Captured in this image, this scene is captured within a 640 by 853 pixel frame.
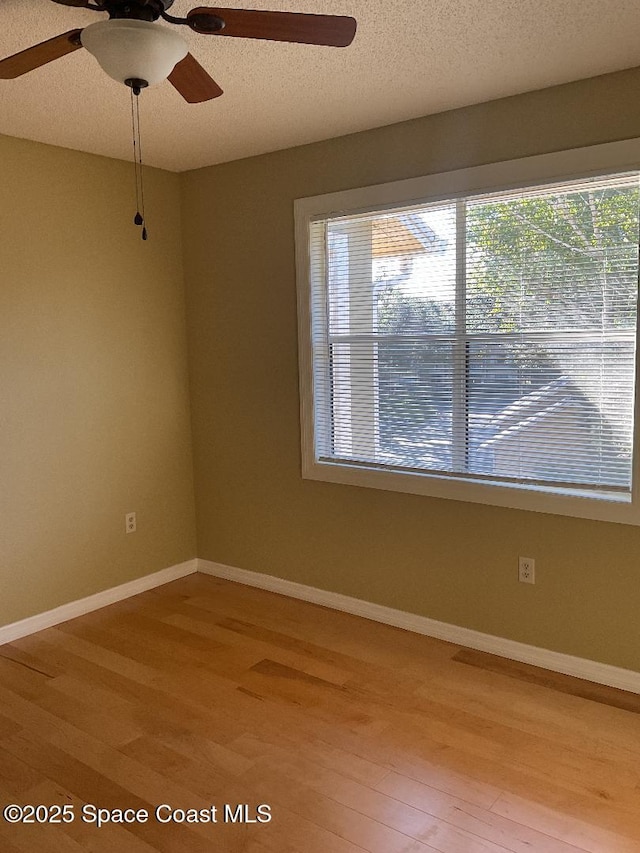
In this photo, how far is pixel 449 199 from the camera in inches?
120

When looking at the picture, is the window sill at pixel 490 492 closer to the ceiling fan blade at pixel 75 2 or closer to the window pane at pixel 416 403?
the window pane at pixel 416 403

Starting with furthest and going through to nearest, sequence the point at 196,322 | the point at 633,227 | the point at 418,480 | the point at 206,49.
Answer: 1. the point at 196,322
2. the point at 418,480
3. the point at 633,227
4. the point at 206,49

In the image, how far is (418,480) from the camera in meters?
3.30

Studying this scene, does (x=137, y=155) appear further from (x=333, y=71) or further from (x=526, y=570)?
(x=526, y=570)

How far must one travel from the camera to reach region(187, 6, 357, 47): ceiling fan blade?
5.41 ft

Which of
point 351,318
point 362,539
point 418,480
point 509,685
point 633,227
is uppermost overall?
point 633,227

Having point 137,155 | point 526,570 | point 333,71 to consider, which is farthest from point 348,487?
point 137,155

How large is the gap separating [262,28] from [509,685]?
8.36ft

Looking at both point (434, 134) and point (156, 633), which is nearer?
point (434, 134)

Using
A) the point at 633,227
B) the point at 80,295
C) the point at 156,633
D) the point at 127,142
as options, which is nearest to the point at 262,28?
the point at 633,227

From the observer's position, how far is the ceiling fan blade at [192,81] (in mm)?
1910

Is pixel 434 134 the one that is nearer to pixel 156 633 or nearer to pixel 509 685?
pixel 509 685

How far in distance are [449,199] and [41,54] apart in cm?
180

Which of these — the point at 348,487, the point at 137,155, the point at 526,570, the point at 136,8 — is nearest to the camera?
the point at 136,8
